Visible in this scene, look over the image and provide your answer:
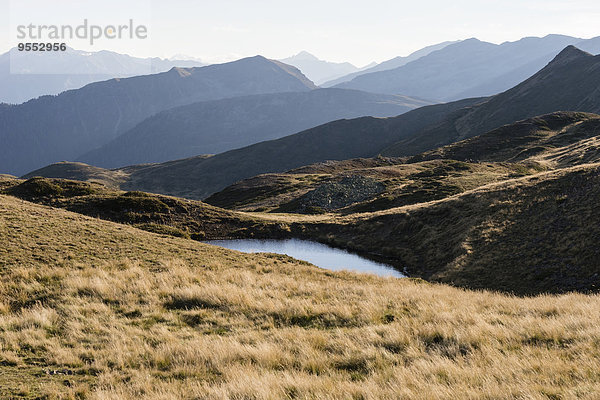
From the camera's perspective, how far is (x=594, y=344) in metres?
9.72

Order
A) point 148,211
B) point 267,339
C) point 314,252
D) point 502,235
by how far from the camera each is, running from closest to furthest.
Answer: point 267,339 → point 502,235 → point 314,252 → point 148,211

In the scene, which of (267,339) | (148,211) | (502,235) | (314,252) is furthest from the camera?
(148,211)

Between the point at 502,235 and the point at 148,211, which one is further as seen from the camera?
the point at 148,211

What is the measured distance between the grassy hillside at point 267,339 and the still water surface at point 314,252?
60.6ft

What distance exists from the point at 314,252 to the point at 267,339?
102 feet

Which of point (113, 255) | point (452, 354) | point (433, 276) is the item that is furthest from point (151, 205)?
point (452, 354)

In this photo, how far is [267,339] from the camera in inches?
454

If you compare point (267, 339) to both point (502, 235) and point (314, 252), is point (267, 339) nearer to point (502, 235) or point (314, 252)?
point (502, 235)

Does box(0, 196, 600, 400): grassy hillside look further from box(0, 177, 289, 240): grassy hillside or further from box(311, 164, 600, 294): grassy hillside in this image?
box(0, 177, 289, 240): grassy hillside

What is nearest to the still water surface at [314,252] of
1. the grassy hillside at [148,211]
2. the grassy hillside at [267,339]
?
the grassy hillside at [148,211]

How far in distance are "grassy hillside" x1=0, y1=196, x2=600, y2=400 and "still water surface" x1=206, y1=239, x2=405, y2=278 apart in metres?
18.5

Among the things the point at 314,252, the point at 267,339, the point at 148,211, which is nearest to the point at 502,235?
the point at 314,252

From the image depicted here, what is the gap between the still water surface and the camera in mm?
36812

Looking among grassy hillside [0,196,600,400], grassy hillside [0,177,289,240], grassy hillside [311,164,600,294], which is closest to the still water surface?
grassy hillside [311,164,600,294]
